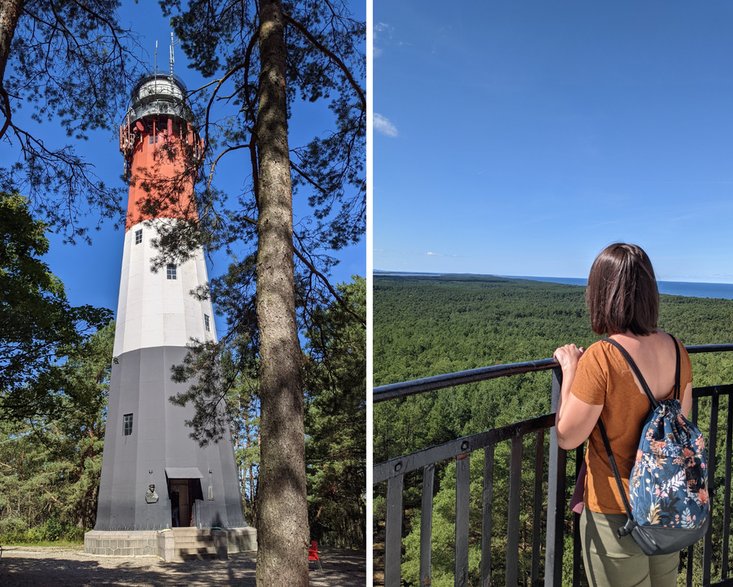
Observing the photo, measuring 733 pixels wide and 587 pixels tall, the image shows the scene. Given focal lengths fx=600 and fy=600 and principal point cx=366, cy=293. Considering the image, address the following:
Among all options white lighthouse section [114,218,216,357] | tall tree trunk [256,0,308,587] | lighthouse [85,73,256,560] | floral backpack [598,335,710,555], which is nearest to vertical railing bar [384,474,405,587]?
floral backpack [598,335,710,555]

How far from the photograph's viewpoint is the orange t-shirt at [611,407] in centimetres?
106

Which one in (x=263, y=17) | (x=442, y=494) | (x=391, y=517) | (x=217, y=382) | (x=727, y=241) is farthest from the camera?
(x=442, y=494)

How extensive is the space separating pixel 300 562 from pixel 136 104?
15.9ft

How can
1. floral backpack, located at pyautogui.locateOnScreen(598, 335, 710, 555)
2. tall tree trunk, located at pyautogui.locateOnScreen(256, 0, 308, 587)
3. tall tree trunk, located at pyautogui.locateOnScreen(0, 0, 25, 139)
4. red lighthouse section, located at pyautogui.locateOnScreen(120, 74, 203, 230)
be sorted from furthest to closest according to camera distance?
red lighthouse section, located at pyautogui.locateOnScreen(120, 74, 203, 230)
tall tree trunk, located at pyautogui.locateOnScreen(256, 0, 308, 587)
tall tree trunk, located at pyautogui.locateOnScreen(0, 0, 25, 139)
floral backpack, located at pyautogui.locateOnScreen(598, 335, 710, 555)

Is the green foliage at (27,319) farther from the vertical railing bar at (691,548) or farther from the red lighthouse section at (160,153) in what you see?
the vertical railing bar at (691,548)

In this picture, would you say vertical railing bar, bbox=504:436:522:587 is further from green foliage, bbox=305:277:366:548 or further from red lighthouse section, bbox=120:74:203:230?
red lighthouse section, bbox=120:74:203:230

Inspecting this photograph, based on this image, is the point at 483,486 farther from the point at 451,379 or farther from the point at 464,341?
the point at 464,341

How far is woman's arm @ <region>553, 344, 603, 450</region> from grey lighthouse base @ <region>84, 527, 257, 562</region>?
5.68 metres

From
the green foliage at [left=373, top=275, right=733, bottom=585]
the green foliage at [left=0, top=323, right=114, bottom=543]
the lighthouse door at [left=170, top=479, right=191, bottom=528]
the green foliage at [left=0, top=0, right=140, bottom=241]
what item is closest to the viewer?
the green foliage at [left=0, top=323, right=114, bottom=543]

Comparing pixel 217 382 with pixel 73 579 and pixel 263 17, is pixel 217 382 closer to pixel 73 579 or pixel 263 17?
pixel 73 579

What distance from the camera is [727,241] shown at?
1023 centimetres

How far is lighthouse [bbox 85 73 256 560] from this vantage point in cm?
565

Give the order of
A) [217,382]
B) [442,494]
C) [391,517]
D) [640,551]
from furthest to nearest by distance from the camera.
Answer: [442,494] < [217,382] < [640,551] < [391,517]

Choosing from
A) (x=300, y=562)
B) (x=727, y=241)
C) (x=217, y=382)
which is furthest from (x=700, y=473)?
(x=727, y=241)
